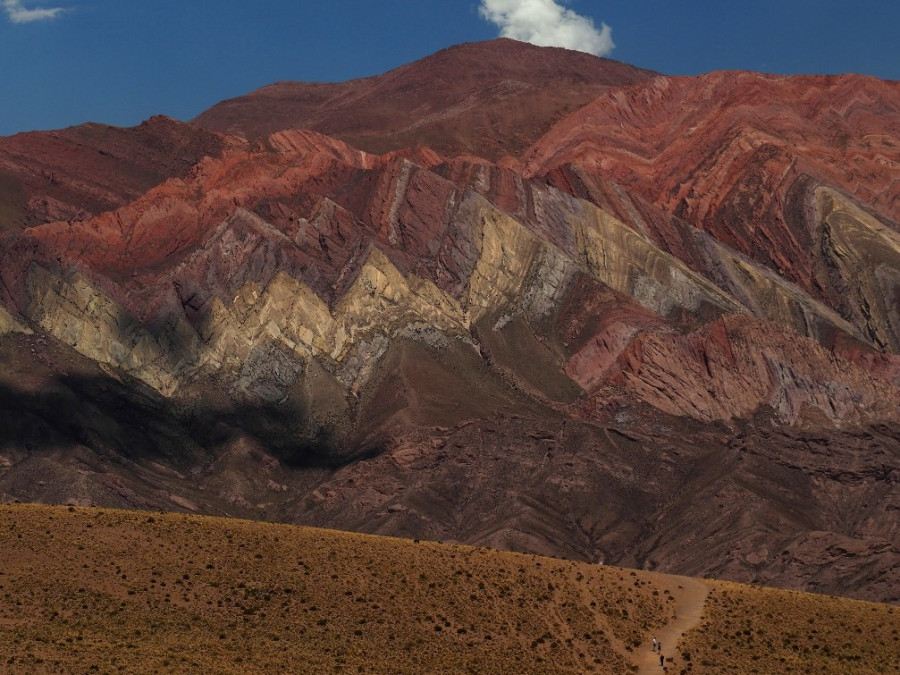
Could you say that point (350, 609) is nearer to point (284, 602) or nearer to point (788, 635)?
point (284, 602)

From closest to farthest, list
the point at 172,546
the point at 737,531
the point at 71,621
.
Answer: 1. the point at 71,621
2. the point at 172,546
3. the point at 737,531

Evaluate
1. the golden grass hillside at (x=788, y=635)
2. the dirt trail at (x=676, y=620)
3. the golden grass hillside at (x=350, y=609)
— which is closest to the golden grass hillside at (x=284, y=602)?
the golden grass hillside at (x=350, y=609)

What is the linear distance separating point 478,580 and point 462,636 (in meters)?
8.51

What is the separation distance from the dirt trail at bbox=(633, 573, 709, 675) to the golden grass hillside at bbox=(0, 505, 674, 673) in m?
0.77

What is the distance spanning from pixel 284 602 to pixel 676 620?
22.5 m

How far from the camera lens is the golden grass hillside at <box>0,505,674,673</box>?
74.9 metres

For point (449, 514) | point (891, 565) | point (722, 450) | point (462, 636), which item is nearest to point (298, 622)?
point (462, 636)

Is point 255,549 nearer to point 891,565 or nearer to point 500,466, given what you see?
point 891,565

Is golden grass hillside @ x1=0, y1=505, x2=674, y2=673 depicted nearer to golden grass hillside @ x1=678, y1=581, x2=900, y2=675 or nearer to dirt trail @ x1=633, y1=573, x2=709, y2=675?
dirt trail @ x1=633, y1=573, x2=709, y2=675

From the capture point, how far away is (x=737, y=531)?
563 ft

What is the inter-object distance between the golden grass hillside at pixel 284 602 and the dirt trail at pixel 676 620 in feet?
2.53

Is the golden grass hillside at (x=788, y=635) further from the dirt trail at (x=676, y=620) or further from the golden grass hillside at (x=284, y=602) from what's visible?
the golden grass hillside at (x=284, y=602)

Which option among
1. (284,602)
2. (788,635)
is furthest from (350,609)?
(788,635)

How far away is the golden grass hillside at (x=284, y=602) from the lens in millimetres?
74875
